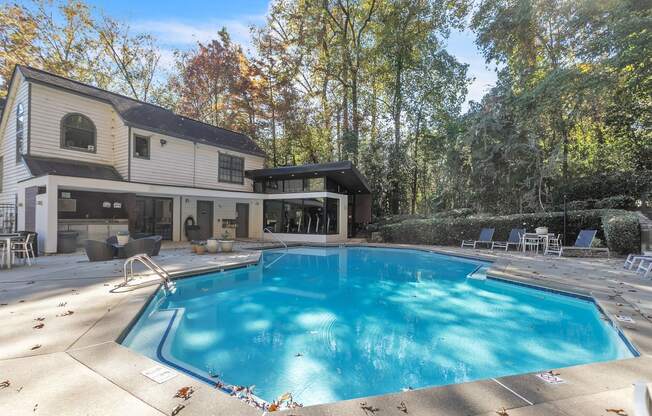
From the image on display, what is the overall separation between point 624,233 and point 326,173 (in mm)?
10570

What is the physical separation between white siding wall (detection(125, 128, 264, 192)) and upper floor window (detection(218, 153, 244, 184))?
0.25 metres

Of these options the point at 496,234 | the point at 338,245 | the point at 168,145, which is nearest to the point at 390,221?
the point at 338,245

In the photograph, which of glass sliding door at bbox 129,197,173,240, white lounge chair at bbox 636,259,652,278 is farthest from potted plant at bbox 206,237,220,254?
white lounge chair at bbox 636,259,652,278

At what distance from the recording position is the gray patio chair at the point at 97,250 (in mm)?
8125

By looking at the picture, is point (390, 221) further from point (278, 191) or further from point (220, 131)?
point (220, 131)

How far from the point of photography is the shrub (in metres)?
9.22

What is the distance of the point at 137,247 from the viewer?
8.53m

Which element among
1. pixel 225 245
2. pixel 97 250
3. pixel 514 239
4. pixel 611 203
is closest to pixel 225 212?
pixel 225 245

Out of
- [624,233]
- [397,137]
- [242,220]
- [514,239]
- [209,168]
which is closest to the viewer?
[624,233]

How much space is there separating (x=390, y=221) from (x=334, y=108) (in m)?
9.81

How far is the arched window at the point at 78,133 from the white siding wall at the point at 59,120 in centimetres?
12

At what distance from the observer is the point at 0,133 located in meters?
12.8

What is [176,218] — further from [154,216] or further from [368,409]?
[368,409]

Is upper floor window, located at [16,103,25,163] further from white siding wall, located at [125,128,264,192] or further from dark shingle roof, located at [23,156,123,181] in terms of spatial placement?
white siding wall, located at [125,128,264,192]
